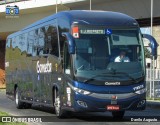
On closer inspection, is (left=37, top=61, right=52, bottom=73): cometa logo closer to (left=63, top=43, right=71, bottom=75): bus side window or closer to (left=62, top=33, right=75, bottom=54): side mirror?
(left=63, top=43, right=71, bottom=75): bus side window

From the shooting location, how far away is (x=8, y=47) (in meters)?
24.4

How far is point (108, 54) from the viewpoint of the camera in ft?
46.9

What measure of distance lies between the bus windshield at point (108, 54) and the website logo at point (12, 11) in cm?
2962

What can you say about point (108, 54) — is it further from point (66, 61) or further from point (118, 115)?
point (118, 115)

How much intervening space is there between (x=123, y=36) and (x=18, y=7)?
97.7 ft

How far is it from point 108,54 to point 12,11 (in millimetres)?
30444

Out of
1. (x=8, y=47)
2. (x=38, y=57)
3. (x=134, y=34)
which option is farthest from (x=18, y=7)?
(x=134, y=34)

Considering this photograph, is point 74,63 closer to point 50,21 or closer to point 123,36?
point 123,36

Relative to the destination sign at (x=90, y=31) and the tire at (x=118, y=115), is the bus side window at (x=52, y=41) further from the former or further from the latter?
the tire at (x=118, y=115)

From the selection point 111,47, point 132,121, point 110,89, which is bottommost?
point 132,121

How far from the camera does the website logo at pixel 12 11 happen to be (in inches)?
1711

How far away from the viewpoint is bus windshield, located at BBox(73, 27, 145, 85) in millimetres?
14087

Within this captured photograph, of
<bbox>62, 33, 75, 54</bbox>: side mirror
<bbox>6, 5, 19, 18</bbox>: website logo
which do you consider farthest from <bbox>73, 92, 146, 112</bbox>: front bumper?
<bbox>6, 5, 19, 18</bbox>: website logo

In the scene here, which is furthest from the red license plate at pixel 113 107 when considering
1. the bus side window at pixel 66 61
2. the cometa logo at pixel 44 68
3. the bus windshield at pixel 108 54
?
the cometa logo at pixel 44 68
